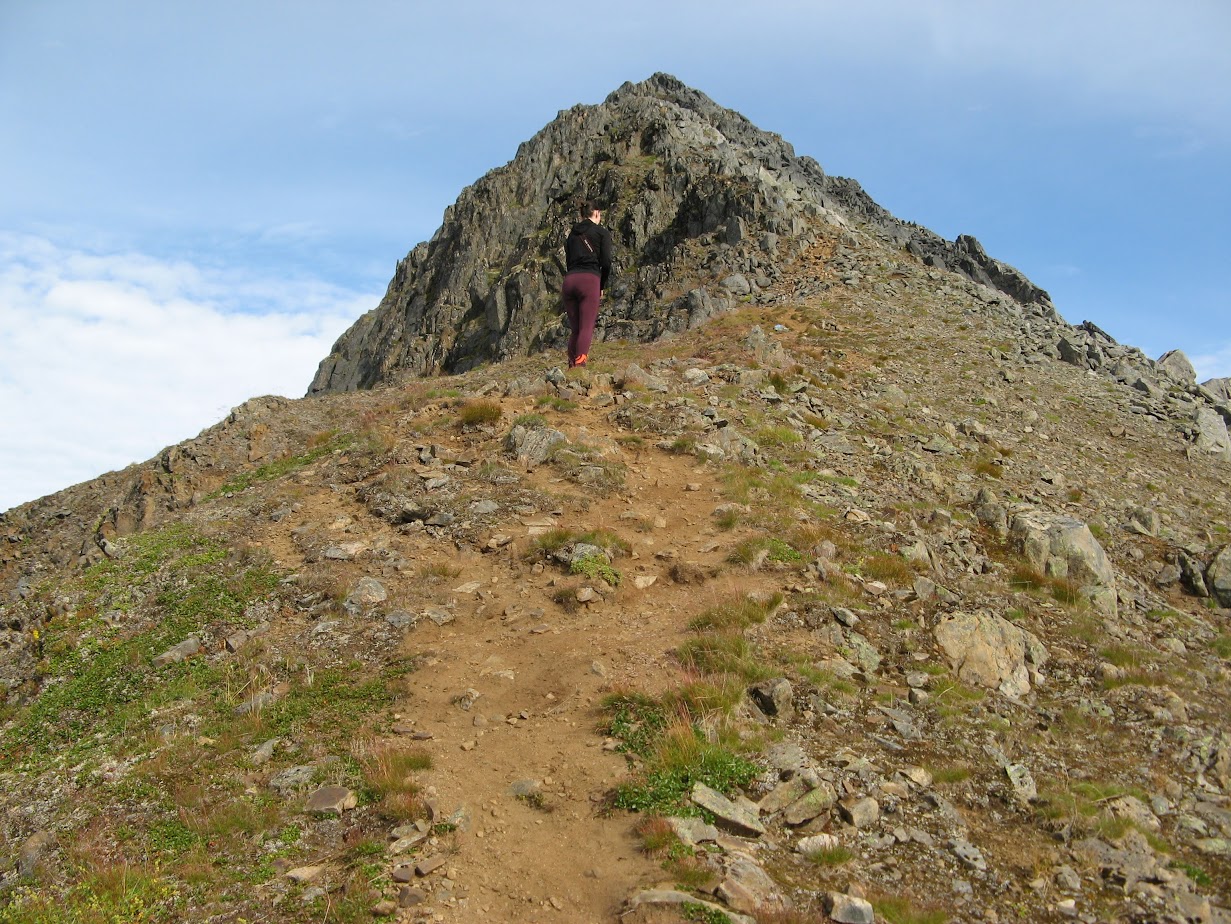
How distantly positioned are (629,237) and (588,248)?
25808mm

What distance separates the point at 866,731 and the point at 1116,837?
2.31 m

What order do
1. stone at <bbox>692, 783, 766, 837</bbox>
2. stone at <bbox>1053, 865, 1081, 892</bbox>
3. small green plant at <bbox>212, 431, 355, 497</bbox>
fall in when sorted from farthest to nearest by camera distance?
small green plant at <bbox>212, 431, 355, 497</bbox> < stone at <bbox>692, 783, 766, 837</bbox> < stone at <bbox>1053, 865, 1081, 892</bbox>

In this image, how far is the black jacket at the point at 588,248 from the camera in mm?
16625

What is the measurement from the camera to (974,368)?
83.2ft

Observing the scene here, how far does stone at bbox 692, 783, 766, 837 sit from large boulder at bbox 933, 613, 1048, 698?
4051 millimetres

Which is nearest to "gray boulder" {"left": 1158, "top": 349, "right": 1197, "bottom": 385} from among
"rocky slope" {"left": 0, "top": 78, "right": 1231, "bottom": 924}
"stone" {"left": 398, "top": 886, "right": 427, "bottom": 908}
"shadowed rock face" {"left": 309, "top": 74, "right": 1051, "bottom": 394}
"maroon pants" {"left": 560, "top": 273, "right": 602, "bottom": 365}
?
"shadowed rock face" {"left": 309, "top": 74, "right": 1051, "bottom": 394}

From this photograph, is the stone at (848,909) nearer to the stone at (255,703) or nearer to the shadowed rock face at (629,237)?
the stone at (255,703)

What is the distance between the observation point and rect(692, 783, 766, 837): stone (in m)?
6.71

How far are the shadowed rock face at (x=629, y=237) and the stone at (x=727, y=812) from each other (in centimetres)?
2328

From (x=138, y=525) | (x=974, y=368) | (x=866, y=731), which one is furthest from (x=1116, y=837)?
(x=974, y=368)

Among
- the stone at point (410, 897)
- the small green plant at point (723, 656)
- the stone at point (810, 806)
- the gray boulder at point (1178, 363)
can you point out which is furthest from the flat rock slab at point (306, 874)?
the gray boulder at point (1178, 363)

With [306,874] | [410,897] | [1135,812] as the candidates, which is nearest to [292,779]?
[306,874]

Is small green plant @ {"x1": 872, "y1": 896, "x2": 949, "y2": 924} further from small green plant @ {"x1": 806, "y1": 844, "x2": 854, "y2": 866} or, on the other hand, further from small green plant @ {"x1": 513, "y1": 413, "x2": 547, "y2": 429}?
small green plant @ {"x1": 513, "y1": 413, "x2": 547, "y2": 429}

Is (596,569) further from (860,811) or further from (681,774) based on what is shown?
(860,811)
